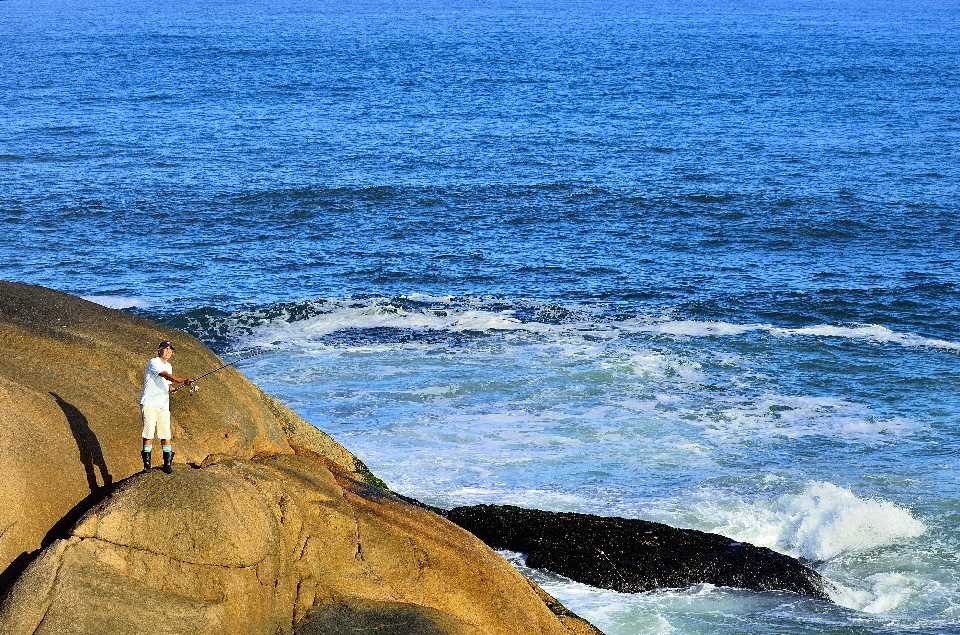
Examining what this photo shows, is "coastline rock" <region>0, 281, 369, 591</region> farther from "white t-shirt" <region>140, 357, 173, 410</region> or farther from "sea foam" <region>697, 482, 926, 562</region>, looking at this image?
"sea foam" <region>697, 482, 926, 562</region>

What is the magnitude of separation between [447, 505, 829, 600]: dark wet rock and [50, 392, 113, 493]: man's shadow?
316 inches

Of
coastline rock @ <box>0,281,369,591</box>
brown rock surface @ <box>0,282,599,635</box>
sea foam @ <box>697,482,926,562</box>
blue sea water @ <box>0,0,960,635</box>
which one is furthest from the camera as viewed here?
blue sea water @ <box>0,0,960,635</box>

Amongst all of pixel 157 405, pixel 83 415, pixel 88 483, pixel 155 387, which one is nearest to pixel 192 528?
pixel 88 483

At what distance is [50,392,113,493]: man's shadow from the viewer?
41.9 feet

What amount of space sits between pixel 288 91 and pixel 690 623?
67335 mm

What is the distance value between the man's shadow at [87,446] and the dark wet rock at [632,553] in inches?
316

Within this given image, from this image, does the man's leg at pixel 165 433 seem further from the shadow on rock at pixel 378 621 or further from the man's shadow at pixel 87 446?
the shadow on rock at pixel 378 621

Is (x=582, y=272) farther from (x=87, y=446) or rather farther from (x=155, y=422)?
(x=87, y=446)

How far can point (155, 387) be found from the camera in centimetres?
1316

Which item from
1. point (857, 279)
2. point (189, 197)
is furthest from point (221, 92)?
point (857, 279)

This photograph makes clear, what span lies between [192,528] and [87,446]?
1.93 metres

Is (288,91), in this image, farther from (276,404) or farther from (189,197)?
(276,404)

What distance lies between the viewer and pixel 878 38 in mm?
120312

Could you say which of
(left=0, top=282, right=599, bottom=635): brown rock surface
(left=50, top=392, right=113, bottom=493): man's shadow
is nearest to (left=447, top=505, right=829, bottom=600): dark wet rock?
(left=0, top=282, right=599, bottom=635): brown rock surface
